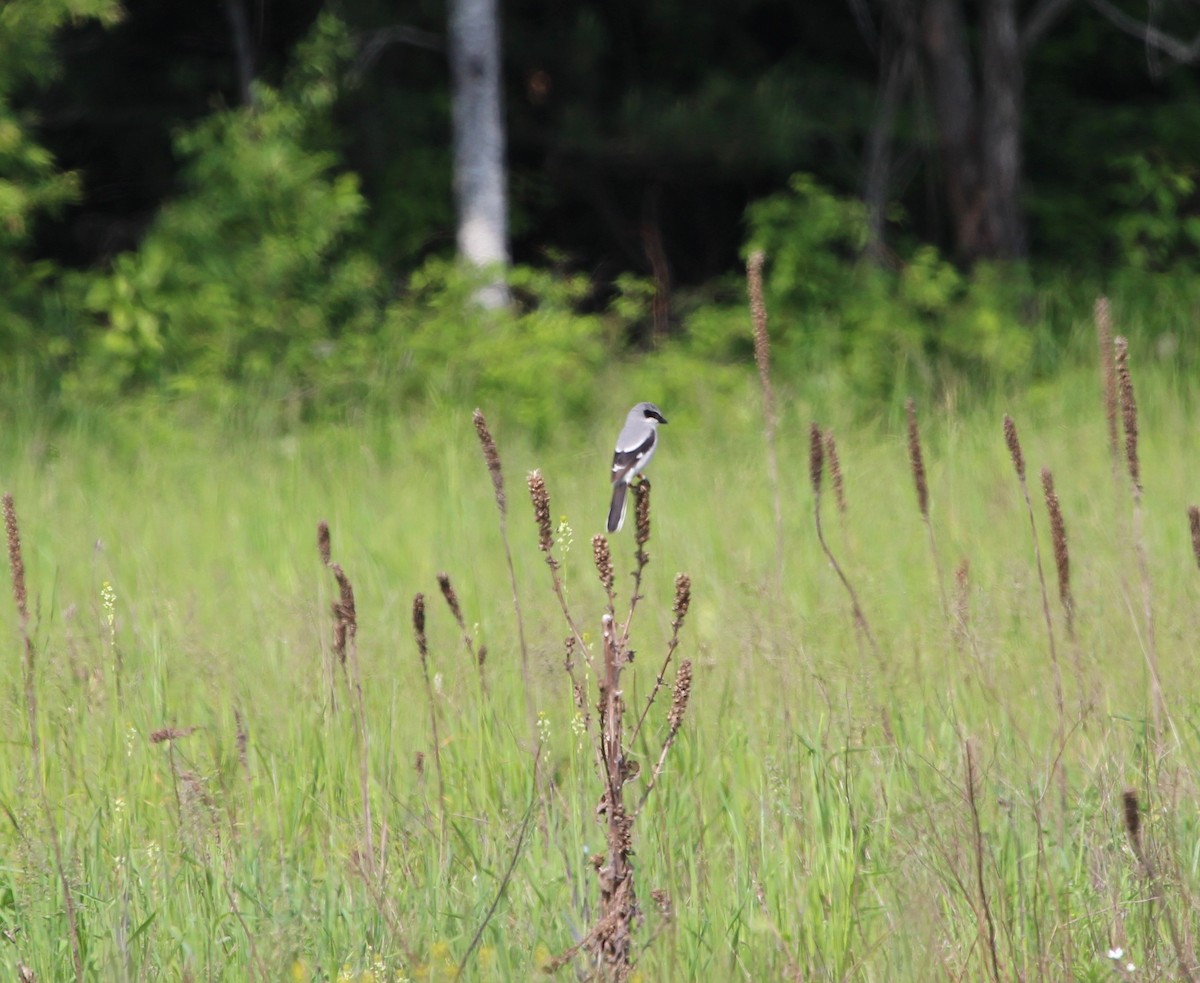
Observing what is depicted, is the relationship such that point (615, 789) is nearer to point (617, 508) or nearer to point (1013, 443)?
point (1013, 443)

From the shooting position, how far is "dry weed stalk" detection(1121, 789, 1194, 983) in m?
1.87

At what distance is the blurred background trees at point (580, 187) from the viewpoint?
10555 mm

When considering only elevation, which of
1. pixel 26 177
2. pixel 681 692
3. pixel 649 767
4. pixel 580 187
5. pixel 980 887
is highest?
pixel 26 177

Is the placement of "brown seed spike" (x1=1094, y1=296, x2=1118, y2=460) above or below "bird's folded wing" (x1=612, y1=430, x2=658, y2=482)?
above

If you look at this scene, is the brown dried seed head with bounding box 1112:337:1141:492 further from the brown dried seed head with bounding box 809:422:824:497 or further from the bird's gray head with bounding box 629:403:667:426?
the bird's gray head with bounding box 629:403:667:426

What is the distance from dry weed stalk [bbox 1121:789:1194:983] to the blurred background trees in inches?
289

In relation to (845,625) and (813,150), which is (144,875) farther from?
(813,150)

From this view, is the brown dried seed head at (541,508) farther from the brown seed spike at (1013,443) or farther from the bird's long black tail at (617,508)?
the bird's long black tail at (617,508)

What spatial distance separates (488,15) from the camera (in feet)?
38.1

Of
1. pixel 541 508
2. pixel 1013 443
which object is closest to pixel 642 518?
pixel 541 508

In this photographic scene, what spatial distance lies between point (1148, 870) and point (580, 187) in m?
13.1

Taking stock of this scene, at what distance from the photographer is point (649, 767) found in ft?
10.7

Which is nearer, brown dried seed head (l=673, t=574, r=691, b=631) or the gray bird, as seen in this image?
brown dried seed head (l=673, t=574, r=691, b=631)

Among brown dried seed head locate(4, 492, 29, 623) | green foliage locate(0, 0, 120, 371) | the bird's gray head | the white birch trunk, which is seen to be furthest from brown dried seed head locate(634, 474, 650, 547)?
the white birch trunk
